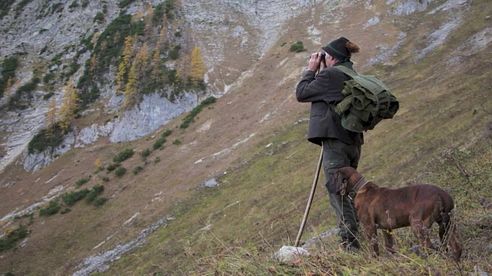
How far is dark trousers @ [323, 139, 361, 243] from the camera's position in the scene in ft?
19.0

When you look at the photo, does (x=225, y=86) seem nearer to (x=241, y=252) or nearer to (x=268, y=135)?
(x=268, y=135)

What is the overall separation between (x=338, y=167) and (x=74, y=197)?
36.4m

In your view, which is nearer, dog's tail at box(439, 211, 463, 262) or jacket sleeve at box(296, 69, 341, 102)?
dog's tail at box(439, 211, 463, 262)

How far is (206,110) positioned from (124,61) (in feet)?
54.3

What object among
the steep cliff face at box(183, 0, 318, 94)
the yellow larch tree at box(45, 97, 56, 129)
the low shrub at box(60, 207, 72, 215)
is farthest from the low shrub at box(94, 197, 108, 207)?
the yellow larch tree at box(45, 97, 56, 129)

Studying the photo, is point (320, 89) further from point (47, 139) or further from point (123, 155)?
point (47, 139)

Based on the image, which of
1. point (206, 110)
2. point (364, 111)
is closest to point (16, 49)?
point (206, 110)

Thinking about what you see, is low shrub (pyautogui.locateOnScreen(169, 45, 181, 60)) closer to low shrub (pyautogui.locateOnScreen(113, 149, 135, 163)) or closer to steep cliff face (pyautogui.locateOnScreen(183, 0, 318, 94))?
steep cliff face (pyautogui.locateOnScreen(183, 0, 318, 94))

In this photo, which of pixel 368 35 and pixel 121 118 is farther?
pixel 121 118

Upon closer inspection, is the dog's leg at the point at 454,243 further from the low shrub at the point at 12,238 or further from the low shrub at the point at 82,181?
the low shrub at the point at 82,181

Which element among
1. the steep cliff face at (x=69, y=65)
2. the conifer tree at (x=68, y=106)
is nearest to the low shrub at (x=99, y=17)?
the steep cliff face at (x=69, y=65)

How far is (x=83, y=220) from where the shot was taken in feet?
116

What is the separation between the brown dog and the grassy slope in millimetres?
444

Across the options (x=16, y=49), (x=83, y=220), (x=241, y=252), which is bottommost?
(x=83, y=220)
